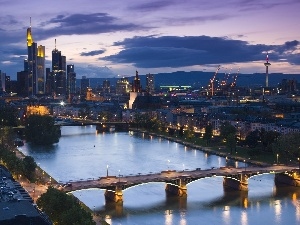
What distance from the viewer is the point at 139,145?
72.5ft

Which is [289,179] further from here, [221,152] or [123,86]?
[123,86]

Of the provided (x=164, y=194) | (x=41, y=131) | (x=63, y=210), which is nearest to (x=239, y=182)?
(x=164, y=194)

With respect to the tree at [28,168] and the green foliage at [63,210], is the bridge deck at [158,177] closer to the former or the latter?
the tree at [28,168]

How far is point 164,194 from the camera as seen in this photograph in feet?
42.2

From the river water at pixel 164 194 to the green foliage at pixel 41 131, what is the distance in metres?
1.65

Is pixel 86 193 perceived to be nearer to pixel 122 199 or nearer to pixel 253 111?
pixel 122 199

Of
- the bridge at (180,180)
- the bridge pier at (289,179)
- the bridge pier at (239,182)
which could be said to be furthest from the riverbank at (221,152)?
the bridge pier at (239,182)

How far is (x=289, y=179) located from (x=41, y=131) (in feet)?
38.2

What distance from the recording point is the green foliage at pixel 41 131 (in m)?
22.6

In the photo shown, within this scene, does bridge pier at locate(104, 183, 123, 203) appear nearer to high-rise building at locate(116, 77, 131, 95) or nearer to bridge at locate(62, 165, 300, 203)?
bridge at locate(62, 165, 300, 203)

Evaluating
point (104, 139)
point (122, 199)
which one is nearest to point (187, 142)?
point (104, 139)

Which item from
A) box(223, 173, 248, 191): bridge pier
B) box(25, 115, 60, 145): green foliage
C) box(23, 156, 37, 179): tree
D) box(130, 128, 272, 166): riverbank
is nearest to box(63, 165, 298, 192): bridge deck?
box(223, 173, 248, 191): bridge pier

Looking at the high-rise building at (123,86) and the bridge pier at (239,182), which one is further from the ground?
the high-rise building at (123,86)

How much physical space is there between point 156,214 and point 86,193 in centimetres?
222
